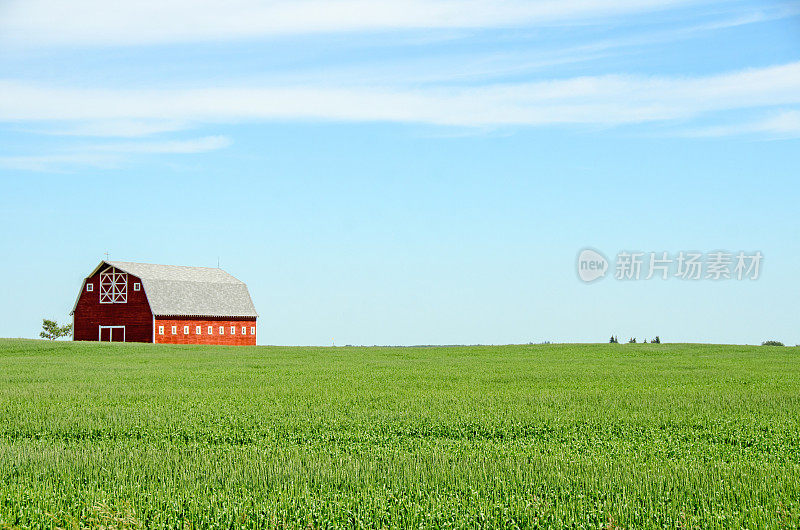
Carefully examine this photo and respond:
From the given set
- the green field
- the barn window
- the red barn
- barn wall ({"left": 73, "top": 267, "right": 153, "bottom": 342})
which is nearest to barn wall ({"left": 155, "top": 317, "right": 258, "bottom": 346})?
the red barn

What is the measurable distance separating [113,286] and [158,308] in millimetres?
4765

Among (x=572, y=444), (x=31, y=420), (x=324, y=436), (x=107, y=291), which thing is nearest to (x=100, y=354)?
(x=107, y=291)

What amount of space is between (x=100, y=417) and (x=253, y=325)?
46.9m

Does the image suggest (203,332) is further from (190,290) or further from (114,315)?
(114,315)

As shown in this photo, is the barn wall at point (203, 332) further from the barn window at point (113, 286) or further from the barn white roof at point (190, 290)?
the barn window at point (113, 286)

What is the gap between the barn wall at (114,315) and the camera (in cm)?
5622

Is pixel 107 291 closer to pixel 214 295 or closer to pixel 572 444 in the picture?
pixel 214 295

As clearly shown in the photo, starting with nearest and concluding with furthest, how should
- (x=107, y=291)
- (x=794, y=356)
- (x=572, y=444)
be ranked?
(x=572, y=444)
(x=794, y=356)
(x=107, y=291)

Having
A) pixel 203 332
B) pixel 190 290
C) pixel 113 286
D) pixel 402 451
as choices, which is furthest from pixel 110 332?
pixel 402 451

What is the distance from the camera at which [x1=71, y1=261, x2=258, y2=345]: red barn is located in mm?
56469

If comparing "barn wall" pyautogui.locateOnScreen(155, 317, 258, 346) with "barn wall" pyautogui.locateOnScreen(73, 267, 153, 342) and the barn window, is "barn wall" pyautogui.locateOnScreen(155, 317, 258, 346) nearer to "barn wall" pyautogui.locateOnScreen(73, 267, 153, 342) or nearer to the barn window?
"barn wall" pyautogui.locateOnScreen(73, 267, 153, 342)

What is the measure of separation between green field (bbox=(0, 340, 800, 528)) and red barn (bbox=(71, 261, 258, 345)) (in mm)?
30310

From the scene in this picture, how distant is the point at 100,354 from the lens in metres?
43.2

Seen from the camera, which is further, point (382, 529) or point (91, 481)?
point (91, 481)
